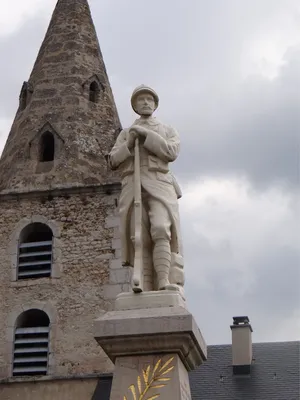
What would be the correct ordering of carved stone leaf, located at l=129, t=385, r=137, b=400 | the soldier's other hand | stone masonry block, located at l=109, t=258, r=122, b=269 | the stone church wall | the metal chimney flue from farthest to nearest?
the metal chimney flue
stone masonry block, located at l=109, t=258, r=122, b=269
the stone church wall
the soldier's other hand
carved stone leaf, located at l=129, t=385, r=137, b=400

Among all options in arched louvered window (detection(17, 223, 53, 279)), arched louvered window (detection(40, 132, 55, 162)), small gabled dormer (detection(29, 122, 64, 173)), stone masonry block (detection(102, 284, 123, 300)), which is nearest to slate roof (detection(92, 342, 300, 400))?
stone masonry block (detection(102, 284, 123, 300))

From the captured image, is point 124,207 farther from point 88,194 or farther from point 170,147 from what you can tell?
point 88,194

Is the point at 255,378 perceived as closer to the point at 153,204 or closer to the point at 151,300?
the point at 153,204

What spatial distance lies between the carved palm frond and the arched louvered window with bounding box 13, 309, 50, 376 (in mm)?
14251

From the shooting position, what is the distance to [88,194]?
76.1 ft

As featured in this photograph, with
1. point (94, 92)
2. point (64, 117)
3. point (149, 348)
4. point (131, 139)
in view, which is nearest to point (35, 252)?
Result: point (64, 117)

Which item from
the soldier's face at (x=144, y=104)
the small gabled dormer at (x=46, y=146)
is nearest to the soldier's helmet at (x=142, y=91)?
the soldier's face at (x=144, y=104)

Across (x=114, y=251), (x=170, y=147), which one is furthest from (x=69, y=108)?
(x=170, y=147)

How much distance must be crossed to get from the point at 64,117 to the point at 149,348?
56.6 ft

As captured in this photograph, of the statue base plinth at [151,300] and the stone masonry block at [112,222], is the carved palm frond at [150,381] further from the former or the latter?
the stone masonry block at [112,222]

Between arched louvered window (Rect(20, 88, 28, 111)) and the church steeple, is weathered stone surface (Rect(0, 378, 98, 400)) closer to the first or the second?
the church steeple

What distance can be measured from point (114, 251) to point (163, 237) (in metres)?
14.0

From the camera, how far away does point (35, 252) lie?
917 inches

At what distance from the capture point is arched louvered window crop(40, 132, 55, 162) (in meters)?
24.5
